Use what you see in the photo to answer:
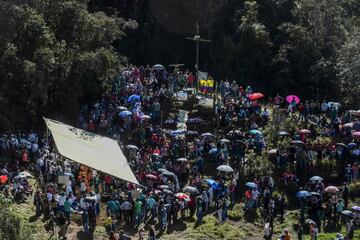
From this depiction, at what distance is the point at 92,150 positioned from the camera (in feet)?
108

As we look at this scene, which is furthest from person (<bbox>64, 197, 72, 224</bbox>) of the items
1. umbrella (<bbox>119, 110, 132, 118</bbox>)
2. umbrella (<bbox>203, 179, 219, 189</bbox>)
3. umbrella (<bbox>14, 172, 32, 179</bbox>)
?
umbrella (<bbox>119, 110, 132, 118</bbox>)

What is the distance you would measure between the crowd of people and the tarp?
36.2 inches

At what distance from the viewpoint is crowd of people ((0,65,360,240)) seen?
31609 millimetres

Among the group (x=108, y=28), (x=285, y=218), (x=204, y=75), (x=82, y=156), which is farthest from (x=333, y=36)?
(x=82, y=156)

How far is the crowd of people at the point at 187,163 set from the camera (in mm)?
31609

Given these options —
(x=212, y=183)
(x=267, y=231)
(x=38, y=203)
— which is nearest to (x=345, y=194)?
(x=267, y=231)

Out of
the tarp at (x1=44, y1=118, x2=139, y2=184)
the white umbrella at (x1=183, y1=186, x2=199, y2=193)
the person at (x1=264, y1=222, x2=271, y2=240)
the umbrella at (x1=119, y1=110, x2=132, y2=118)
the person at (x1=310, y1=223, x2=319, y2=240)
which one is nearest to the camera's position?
the person at (x1=310, y1=223, x2=319, y2=240)

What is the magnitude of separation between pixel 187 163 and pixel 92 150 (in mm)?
5376

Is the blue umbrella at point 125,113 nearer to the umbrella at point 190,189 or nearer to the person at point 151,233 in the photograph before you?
the umbrella at point 190,189

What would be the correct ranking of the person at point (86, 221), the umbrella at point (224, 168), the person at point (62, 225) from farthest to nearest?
the umbrella at point (224, 168)
the person at point (86, 221)
the person at point (62, 225)

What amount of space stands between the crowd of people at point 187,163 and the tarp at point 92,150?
92 centimetres

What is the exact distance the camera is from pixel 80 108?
4225 cm

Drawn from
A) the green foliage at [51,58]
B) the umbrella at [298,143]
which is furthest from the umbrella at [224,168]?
the green foliage at [51,58]

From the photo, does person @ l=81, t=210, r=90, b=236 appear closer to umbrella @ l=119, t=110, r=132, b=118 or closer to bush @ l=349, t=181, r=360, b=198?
umbrella @ l=119, t=110, r=132, b=118
